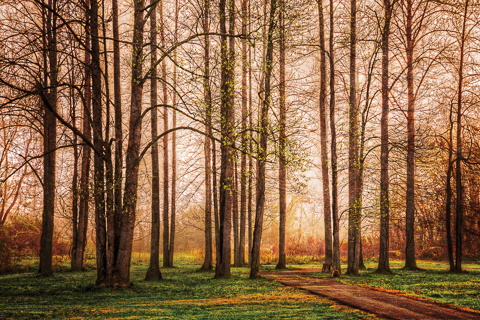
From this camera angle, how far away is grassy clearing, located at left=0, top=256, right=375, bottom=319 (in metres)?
6.33

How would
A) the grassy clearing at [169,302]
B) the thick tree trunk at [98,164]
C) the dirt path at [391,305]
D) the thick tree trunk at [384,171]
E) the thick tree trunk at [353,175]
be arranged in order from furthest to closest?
the thick tree trunk at [384,171]
the thick tree trunk at [353,175]
the thick tree trunk at [98,164]
the grassy clearing at [169,302]
the dirt path at [391,305]

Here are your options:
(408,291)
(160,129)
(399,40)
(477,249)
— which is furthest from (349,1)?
(477,249)

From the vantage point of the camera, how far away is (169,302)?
27.1 feet

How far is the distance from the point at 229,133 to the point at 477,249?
19.5m

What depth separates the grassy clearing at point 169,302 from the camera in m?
6.33

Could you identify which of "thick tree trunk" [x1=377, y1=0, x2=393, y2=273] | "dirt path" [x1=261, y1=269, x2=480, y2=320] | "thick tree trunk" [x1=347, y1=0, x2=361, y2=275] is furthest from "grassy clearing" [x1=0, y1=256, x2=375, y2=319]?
"thick tree trunk" [x1=377, y1=0, x2=393, y2=273]

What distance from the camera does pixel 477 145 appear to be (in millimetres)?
18062

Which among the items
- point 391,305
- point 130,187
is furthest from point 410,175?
point 130,187

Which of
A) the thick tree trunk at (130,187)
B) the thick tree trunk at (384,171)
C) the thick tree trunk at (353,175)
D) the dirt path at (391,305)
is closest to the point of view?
the dirt path at (391,305)

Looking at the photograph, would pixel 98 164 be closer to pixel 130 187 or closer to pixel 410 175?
pixel 130 187

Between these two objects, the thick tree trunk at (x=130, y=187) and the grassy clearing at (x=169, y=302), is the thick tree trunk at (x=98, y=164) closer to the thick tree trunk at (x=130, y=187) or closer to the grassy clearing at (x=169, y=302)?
the thick tree trunk at (x=130, y=187)

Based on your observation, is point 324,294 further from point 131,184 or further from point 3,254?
point 3,254

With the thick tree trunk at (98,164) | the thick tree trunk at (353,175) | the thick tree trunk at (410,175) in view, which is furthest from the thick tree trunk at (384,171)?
the thick tree trunk at (98,164)

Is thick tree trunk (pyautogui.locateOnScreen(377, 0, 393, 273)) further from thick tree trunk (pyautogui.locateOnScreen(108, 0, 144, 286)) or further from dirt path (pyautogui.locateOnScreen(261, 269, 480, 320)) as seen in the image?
thick tree trunk (pyautogui.locateOnScreen(108, 0, 144, 286))
